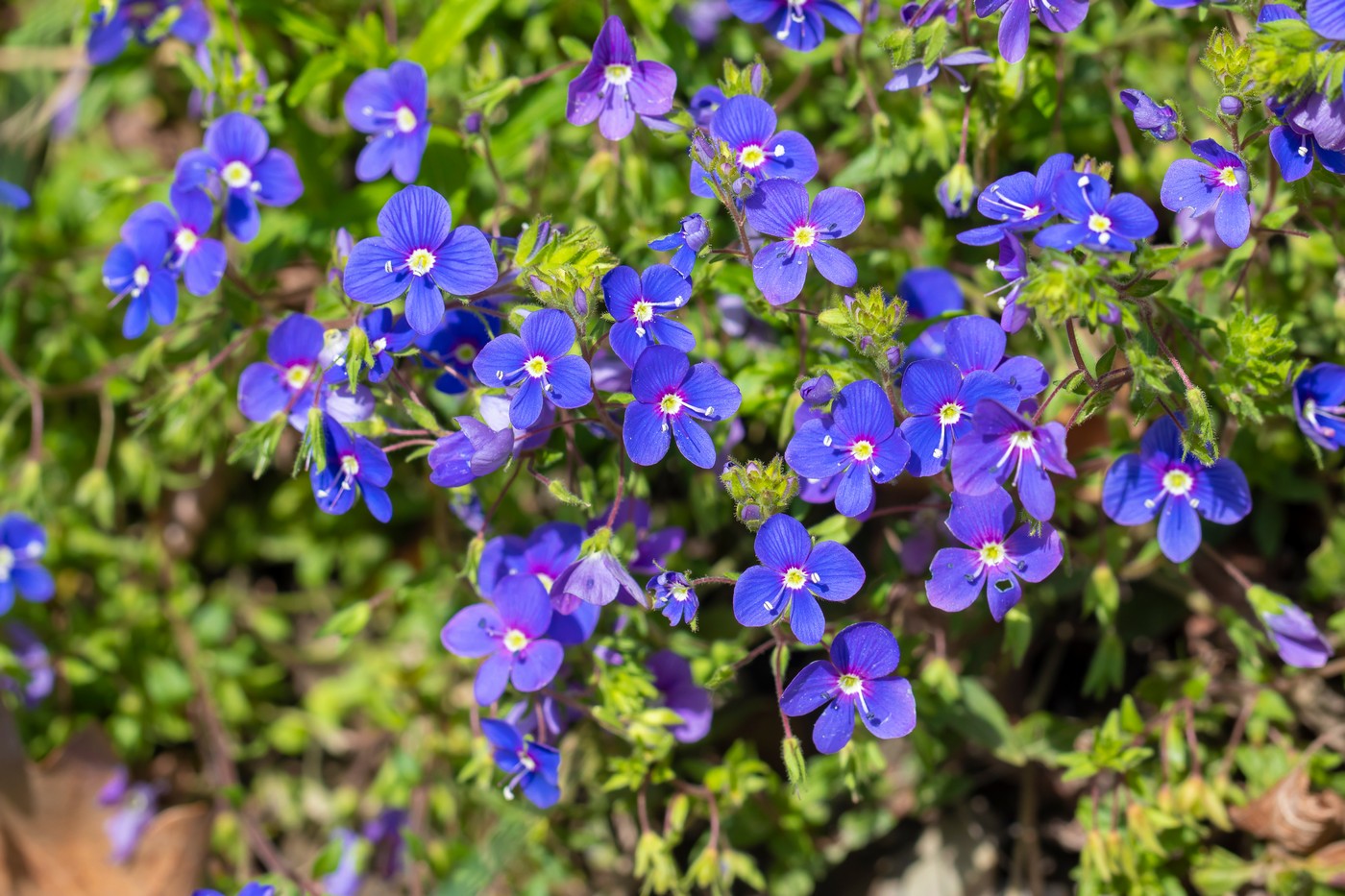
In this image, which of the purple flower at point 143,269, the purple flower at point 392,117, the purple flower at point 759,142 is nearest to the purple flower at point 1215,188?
the purple flower at point 759,142

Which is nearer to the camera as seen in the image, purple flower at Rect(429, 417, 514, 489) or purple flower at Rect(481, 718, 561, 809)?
purple flower at Rect(429, 417, 514, 489)

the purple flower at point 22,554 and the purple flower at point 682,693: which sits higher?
the purple flower at point 682,693

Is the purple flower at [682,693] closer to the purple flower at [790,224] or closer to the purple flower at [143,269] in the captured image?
the purple flower at [790,224]

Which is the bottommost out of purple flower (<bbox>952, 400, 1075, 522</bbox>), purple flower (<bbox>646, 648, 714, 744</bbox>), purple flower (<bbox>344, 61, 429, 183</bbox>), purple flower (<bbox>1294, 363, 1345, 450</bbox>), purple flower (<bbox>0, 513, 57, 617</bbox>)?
purple flower (<bbox>0, 513, 57, 617</bbox>)

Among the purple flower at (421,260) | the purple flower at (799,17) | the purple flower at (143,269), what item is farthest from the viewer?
the purple flower at (143,269)

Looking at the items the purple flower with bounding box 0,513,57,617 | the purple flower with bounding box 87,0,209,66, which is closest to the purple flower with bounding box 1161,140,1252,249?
the purple flower with bounding box 87,0,209,66

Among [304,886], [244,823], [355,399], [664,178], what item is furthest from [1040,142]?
[244,823]

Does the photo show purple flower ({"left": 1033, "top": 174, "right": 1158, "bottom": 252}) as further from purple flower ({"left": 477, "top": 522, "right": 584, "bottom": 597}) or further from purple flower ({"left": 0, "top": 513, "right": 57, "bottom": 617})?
purple flower ({"left": 0, "top": 513, "right": 57, "bottom": 617})
